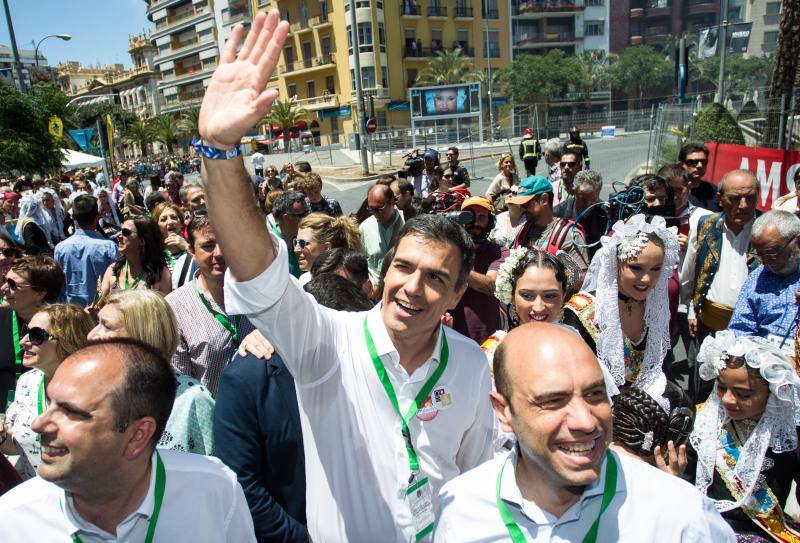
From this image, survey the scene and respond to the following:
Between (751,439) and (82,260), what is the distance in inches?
240

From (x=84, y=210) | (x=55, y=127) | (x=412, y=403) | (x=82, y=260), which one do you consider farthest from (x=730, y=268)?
(x=55, y=127)

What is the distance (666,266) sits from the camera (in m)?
3.32

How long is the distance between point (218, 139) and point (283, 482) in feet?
4.89

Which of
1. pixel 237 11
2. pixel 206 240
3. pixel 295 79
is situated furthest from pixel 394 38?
pixel 206 240

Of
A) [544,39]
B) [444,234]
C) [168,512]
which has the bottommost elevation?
[168,512]

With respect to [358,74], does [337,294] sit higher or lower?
lower

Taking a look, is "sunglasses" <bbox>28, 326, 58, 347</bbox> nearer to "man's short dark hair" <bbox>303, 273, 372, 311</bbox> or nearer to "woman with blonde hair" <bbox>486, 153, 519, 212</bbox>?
"man's short dark hair" <bbox>303, 273, 372, 311</bbox>

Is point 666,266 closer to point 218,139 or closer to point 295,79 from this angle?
point 218,139

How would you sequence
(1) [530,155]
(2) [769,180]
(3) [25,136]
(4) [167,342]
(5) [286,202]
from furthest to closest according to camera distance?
(3) [25,136] < (1) [530,155] < (2) [769,180] < (5) [286,202] < (4) [167,342]

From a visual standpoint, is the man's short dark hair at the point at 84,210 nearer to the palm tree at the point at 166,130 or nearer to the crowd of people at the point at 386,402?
the crowd of people at the point at 386,402

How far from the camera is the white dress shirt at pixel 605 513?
5.06 ft

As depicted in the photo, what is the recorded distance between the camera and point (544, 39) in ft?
243

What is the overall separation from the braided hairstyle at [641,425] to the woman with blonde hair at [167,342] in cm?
176

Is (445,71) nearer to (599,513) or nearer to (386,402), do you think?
(386,402)
